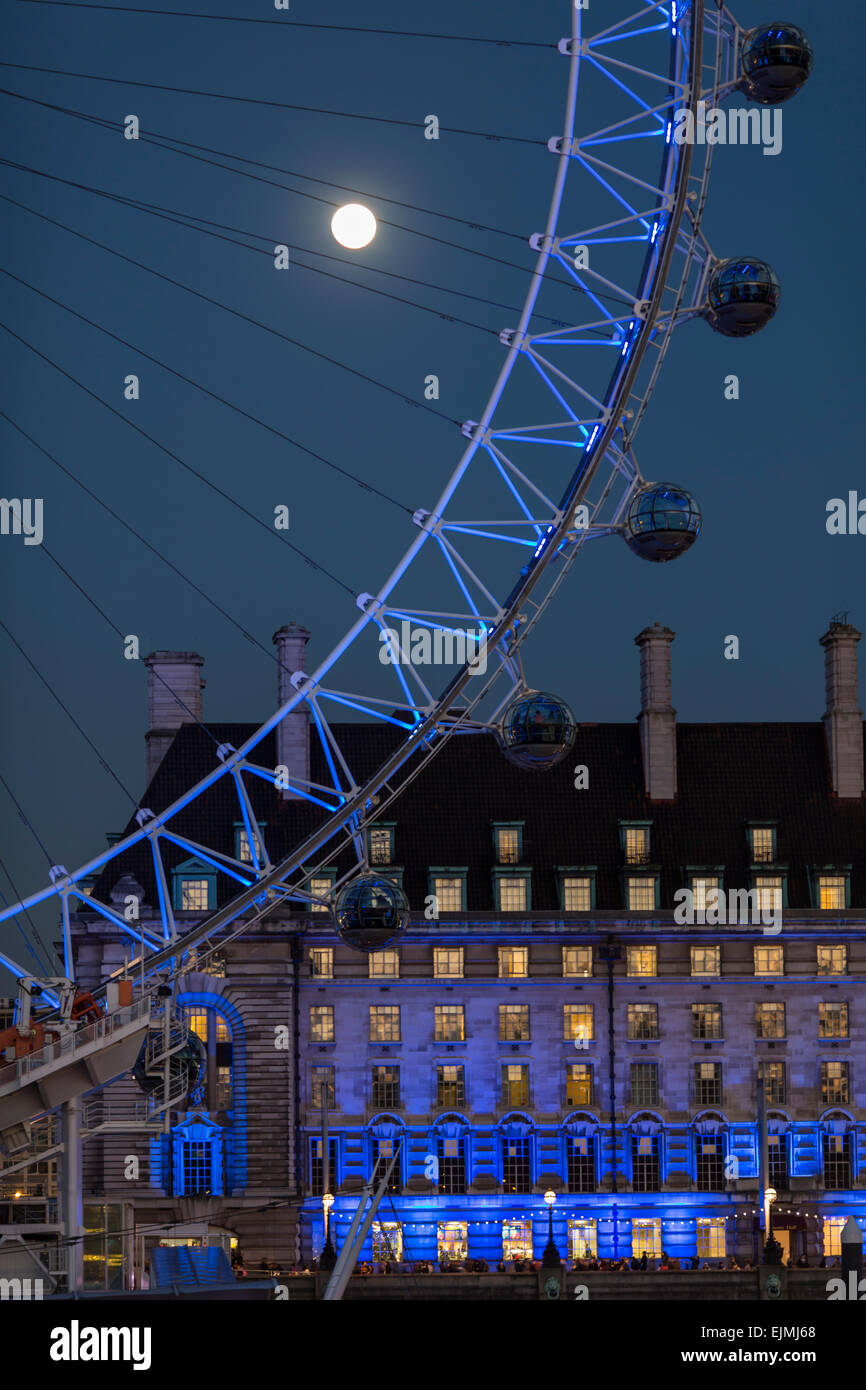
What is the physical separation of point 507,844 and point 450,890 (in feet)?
8.95

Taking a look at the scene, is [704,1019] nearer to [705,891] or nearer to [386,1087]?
[705,891]

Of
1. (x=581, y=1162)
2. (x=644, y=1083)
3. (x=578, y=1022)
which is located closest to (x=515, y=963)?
(x=578, y=1022)

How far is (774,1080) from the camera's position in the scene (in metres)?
76.7

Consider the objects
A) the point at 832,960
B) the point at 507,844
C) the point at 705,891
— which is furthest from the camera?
the point at 507,844

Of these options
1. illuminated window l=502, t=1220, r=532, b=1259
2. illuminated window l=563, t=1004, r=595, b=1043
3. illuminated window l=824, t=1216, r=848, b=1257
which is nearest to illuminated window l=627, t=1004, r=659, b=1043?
illuminated window l=563, t=1004, r=595, b=1043

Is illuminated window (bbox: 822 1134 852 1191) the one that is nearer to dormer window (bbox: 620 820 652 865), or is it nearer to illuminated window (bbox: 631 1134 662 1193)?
illuminated window (bbox: 631 1134 662 1193)

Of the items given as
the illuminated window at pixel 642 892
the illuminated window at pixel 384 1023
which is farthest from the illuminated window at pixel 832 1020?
the illuminated window at pixel 384 1023

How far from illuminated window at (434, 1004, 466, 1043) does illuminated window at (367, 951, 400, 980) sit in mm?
1877

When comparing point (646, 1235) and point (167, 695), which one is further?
point (167, 695)

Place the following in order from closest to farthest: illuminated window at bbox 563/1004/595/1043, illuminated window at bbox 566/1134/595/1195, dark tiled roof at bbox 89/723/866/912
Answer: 1. illuminated window at bbox 566/1134/595/1195
2. illuminated window at bbox 563/1004/595/1043
3. dark tiled roof at bbox 89/723/866/912

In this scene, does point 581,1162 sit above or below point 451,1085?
below

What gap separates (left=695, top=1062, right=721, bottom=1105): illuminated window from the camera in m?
76.4
